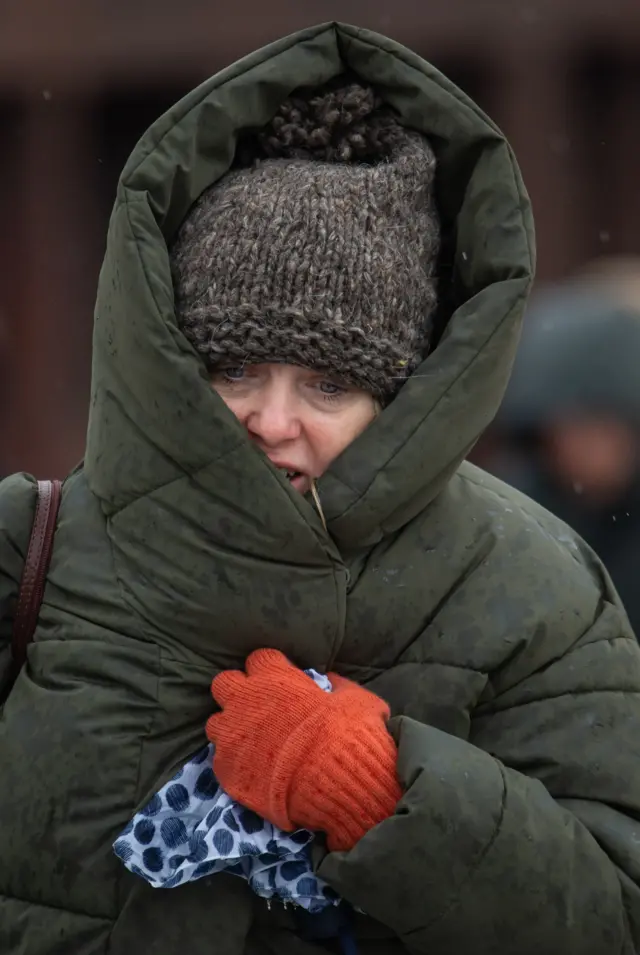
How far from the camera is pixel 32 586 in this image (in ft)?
5.31

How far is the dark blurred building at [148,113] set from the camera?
602cm

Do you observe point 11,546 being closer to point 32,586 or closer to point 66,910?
point 32,586

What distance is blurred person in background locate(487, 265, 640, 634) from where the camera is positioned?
3.01 meters

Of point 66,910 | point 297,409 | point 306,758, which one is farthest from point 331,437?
point 66,910

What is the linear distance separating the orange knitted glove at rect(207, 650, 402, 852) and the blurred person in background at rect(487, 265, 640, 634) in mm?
1430

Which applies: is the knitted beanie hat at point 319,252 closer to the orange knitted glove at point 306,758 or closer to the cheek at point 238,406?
the cheek at point 238,406

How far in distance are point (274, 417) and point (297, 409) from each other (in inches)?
1.8

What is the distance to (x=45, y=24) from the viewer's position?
6211 millimetres

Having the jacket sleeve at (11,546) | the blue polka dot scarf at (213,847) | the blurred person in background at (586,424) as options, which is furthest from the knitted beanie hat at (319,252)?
the blurred person in background at (586,424)

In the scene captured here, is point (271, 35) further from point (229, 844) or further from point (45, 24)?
point (229, 844)

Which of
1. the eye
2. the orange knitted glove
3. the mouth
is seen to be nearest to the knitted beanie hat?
the eye

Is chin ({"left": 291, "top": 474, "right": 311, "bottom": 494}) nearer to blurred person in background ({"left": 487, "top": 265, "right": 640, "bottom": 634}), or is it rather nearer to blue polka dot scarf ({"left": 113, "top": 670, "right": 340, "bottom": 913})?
blue polka dot scarf ({"left": 113, "top": 670, "right": 340, "bottom": 913})

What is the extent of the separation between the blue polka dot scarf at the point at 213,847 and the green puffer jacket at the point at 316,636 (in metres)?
0.04

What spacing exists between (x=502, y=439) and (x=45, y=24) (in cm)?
400
